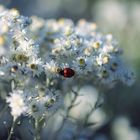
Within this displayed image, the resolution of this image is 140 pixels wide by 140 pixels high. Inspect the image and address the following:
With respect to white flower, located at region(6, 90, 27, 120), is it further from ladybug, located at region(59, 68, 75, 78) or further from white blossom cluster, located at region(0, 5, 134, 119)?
ladybug, located at region(59, 68, 75, 78)

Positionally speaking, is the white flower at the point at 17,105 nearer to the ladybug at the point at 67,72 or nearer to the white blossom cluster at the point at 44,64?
the white blossom cluster at the point at 44,64

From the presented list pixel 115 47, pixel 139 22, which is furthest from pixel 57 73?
pixel 139 22

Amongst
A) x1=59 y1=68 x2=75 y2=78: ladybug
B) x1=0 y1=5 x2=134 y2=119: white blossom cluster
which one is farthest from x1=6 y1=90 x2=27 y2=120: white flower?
x1=59 y1=68 x2=75 y2=78: ladybug

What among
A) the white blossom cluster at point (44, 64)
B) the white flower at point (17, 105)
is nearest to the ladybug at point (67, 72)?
the white blossom cluster at point (44, 64)

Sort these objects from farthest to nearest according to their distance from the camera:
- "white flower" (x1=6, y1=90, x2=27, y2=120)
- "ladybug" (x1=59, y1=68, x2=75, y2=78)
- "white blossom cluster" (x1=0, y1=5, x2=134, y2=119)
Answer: "ladybug" (x1=59, y1=68, x2=75, y2=78)
"white blossom cluster" (x1=0, y1=5, x2=134, y2=119)
"white flower" (x1=6, y1=90, x2=27, y2=120)

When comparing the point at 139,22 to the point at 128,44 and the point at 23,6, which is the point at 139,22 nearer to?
the point at 128,44

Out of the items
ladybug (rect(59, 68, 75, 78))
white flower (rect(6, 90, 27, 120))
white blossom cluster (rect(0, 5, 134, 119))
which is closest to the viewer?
white flower (rect(6, 90, 27, 120))

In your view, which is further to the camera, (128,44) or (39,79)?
(128,44)

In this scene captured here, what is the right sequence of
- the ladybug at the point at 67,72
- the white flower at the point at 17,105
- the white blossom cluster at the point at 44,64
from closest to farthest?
the white flower at the point at 17,105, the white blossom cluster at the point at 44,64, the ladybug at the point at 67,72

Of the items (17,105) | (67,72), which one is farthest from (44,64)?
(17,105)
